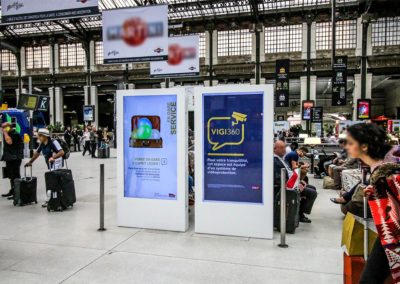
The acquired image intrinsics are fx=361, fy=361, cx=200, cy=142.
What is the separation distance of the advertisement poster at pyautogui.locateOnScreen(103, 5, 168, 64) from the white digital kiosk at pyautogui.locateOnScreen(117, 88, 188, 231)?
221 centimetres

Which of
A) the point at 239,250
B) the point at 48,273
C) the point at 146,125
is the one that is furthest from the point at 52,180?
the point at 239,250

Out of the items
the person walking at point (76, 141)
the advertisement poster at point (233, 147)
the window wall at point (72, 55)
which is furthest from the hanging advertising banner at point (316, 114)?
the window wall at point (72, 55)

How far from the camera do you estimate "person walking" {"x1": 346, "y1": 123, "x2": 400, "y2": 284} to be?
2.10 metres

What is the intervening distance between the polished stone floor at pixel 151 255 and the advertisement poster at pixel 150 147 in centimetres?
68

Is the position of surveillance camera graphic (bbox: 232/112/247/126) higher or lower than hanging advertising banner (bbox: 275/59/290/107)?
lower

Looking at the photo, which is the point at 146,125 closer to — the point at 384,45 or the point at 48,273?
the point at 48,273

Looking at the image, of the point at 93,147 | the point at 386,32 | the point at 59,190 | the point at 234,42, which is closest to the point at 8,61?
the point at 234,42

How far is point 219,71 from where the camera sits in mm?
35625

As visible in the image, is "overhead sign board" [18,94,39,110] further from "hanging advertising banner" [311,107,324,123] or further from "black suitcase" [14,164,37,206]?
"hanging advertising banner" [311,107,324,123]

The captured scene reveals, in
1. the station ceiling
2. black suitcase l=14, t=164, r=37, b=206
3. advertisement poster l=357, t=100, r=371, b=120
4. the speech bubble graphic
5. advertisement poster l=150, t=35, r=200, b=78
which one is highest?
the station ceiling

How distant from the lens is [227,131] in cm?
539

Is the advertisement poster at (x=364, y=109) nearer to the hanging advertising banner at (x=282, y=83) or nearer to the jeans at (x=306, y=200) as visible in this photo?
the hanging advertising banner at (x=282, y=83)

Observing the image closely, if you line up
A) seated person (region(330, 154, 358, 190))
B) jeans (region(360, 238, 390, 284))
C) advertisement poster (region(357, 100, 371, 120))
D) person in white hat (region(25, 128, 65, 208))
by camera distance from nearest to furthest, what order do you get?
1. jeans (region(360, 238, 390, 284))
2. person in white hat (region(25, 128, 65, 208))
3. seated person (region(330, 154, 358, 190))
4. advertisement poster (region(357, 100, 371, 120))

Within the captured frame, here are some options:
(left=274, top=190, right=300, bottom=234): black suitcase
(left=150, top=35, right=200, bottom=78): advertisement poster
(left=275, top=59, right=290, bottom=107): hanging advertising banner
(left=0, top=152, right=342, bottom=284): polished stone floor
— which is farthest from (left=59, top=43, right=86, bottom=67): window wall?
(left=274, top=190, right=300, bottom=234): black suitcase
